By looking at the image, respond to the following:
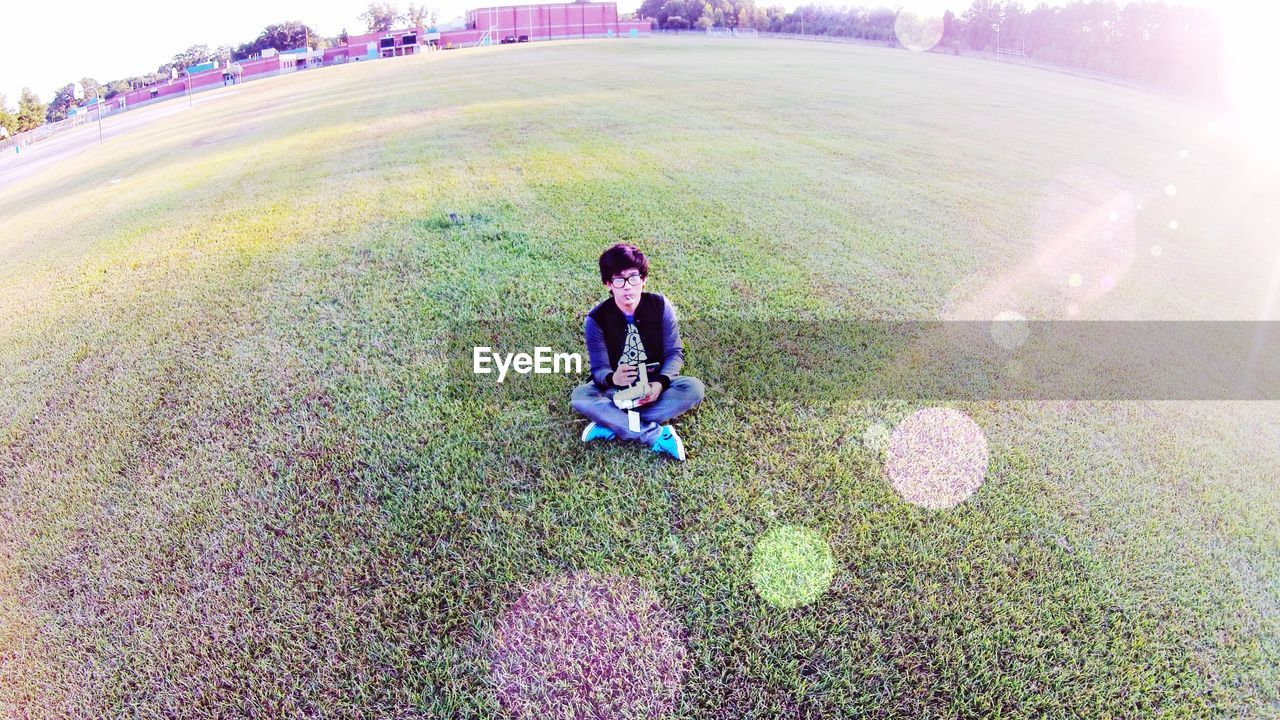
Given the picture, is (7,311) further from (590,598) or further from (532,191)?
(590,598)

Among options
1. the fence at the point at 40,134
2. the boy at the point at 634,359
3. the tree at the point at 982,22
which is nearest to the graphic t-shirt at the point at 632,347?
the boy at the point at 634,359

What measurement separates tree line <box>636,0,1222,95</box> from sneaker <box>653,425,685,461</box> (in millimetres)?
46788

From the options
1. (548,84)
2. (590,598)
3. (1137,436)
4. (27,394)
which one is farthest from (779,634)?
(548,84)

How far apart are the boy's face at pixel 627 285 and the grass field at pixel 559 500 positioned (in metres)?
0.81

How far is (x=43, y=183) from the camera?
43.4 feet

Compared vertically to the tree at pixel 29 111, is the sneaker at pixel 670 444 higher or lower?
lower

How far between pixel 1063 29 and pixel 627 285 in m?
66.8

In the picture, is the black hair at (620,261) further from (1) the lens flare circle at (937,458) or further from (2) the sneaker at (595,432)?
(1) the lens flare circle at (937,458)

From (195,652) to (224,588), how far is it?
0.90ft

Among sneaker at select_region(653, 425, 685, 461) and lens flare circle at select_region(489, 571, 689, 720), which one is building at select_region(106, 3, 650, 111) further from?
lens flare circle at select_region(489, 571, 689, 720)

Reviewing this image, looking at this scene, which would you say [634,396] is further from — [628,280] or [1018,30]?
[1018,30]

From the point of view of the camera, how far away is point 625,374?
9.59 feet

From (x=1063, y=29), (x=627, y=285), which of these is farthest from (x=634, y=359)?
(x=1063, y=29)

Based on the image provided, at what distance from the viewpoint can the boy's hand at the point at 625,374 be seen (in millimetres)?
2924
